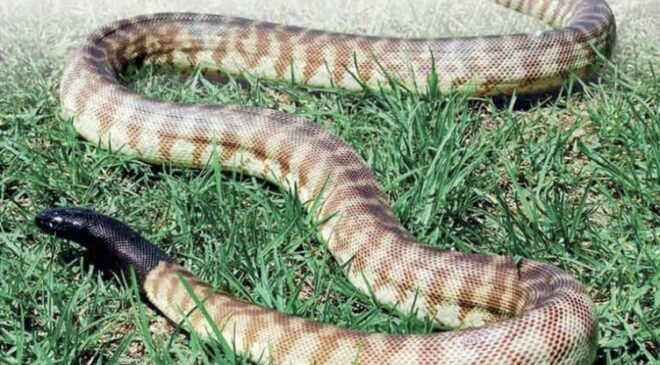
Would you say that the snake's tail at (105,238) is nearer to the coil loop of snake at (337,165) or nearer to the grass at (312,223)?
the coil loop of snake at (337,165)

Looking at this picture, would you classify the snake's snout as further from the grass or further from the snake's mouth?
the grass

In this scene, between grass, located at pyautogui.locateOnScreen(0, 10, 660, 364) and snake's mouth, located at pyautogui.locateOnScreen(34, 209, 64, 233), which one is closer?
grass, located at pyautogui.locateOnScreen(0, 10, 660, 364)

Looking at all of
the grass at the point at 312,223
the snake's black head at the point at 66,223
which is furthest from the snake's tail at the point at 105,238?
the grass at the point at 312,223

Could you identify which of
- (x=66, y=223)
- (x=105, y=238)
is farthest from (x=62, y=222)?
(x=105, y=238)

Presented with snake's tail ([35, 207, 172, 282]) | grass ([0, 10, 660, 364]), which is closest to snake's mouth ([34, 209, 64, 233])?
snake's tail ([35, 207, 172, 282])

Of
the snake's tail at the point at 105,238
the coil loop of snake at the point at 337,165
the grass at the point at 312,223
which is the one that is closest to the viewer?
the coil loop of snake at the point at 337,165

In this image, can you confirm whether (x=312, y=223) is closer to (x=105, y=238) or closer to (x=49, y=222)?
(x=105, y=238)
